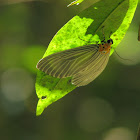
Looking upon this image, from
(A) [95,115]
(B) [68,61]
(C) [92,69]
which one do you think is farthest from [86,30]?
(A) [95,115]

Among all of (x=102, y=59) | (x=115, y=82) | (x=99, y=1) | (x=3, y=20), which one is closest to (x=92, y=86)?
(x=115, y=82)

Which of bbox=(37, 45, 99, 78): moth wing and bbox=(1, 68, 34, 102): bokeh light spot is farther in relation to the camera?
bbox=(1, 68, 34, 102): bokeh light spot

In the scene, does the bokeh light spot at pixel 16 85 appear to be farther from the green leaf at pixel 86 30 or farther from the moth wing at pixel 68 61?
the green leaf at pixel 86 30

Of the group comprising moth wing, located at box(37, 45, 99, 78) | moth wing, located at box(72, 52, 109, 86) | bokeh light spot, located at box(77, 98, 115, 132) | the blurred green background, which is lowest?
bokeh light spot, located at box(77, 98, 115, 132)

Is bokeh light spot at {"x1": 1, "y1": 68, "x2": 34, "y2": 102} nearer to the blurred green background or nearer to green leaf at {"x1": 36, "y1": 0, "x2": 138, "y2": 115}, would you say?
the blurred green background

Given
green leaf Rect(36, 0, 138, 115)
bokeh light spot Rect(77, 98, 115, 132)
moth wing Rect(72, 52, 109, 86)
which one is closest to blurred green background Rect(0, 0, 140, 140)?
bokeh light spot Rect(77, 98, 115, 132)

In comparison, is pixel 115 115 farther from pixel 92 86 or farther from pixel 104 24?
pixel 104 24
